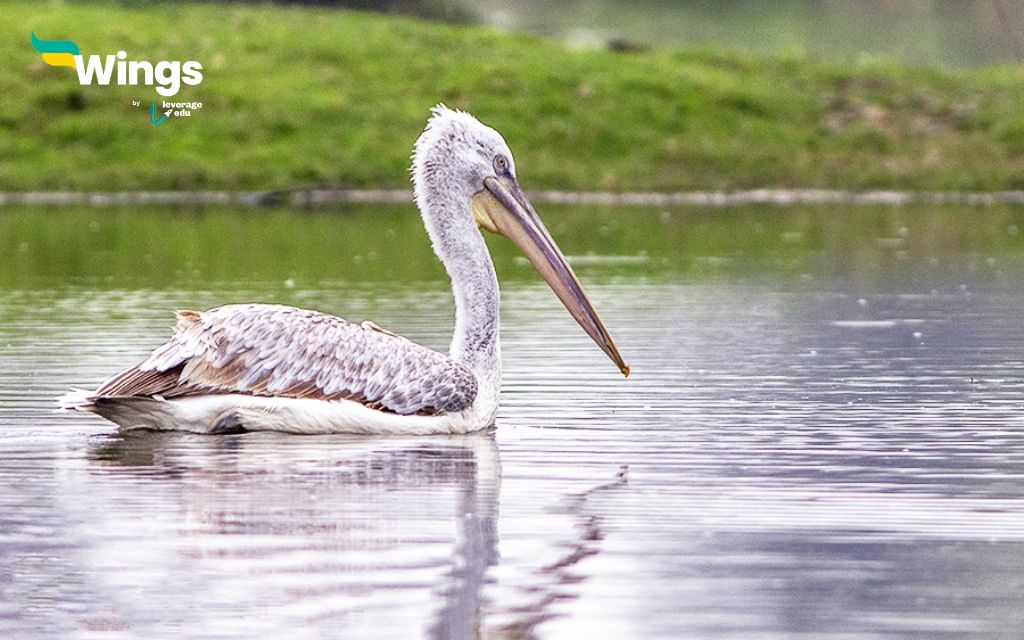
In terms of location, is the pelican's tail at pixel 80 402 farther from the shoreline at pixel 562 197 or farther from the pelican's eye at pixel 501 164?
the shoreline at pixel 562 197

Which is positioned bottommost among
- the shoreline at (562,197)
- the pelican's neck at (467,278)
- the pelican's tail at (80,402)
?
the shoreline at (562,197)

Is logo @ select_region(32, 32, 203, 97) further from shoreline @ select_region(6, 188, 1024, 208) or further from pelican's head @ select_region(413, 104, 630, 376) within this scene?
pelican's head @ select_region(413, 104, 630, 376)

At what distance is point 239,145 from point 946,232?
21541mm

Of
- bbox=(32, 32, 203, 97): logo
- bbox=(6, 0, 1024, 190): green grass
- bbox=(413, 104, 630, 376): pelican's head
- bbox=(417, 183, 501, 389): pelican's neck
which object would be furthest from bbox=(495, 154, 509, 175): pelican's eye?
bbox=(32, 32, 203, 97): logo

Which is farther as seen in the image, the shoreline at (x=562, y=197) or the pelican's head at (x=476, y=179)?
the shoreline at (x=562, y=197)

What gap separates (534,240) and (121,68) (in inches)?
1855

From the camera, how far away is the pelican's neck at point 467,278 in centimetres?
1306

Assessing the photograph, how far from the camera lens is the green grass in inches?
1998

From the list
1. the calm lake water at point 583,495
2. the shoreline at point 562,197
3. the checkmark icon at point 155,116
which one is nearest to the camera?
the calm lake water at point 583,495

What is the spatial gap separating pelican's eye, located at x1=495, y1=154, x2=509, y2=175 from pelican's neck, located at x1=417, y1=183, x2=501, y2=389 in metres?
0.25

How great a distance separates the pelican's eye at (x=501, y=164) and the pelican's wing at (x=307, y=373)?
1.46 m

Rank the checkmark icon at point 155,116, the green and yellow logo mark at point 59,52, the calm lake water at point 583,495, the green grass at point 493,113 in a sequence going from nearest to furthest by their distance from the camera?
the calm lake water at point 583,495 < the green grass at point 493,113 < the checkmark icon at point 155,116 < the green and yellow logo mark at point 59,52

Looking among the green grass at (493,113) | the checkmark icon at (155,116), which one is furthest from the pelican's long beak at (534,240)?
the checkmark icon at (155,116)

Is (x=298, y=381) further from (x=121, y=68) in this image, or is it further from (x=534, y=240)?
(x=121, y=68)
